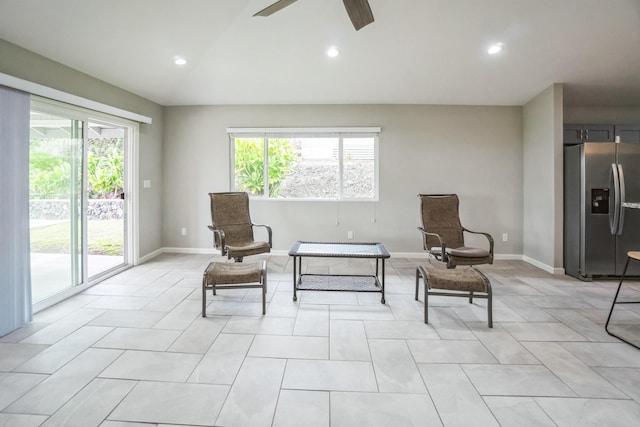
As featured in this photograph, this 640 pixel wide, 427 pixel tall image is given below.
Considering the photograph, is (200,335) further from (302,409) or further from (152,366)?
(302,409)

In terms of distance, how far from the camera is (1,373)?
1979mm

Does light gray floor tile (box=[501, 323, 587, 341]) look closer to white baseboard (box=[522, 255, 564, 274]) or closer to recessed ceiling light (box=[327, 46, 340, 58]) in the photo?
white baseboard (box=[522, 255, 564, 274])

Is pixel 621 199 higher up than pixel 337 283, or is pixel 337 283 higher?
pixel 621 199

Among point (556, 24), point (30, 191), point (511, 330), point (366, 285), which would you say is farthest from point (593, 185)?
point (30, 191)

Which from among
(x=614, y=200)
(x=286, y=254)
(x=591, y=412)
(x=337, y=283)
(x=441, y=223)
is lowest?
(x=591, y=412)

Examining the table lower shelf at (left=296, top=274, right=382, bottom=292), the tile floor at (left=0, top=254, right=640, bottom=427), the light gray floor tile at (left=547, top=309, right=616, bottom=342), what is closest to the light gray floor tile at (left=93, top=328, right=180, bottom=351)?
the tile floor at (left=0, top=254, right=640, bottom=427)

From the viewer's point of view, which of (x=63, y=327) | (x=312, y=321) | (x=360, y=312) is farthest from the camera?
(x=360, y=312)

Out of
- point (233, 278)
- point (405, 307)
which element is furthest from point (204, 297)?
point (405, 307)

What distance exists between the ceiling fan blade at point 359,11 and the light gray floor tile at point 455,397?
2497 millimetres

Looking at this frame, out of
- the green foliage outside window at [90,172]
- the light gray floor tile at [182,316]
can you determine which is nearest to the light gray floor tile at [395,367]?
the light gray floor tile at [182,316]

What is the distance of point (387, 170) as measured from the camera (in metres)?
5.07

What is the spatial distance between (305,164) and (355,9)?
3.05 metres

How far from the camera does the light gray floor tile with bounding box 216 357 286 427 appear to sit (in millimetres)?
1604

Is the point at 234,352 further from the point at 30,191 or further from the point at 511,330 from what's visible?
the point at 30,191
